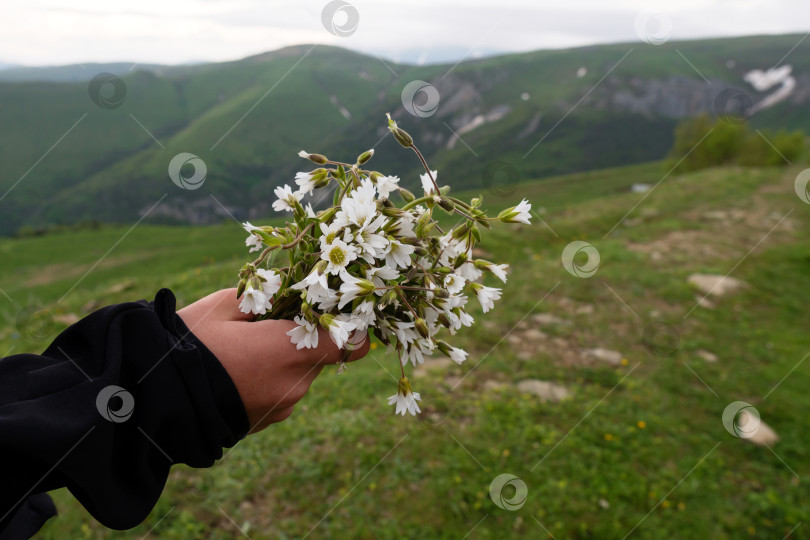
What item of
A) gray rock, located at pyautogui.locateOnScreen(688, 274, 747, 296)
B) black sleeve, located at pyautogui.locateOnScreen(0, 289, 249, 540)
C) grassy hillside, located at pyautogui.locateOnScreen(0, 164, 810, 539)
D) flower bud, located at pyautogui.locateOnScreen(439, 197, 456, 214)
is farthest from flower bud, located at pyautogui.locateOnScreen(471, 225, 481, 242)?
gray rock, located at pyautogui.locateOnScreen(688, 274, 747, 296)

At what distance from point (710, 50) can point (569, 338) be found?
232 m

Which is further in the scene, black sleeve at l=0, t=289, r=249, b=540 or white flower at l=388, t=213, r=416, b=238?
white flower at l=388, t=213, r=416, b=238

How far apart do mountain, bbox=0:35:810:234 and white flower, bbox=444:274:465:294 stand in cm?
11378

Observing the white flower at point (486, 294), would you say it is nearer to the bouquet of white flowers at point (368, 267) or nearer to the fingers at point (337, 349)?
the bouquet of white flowers at point (368, 267)

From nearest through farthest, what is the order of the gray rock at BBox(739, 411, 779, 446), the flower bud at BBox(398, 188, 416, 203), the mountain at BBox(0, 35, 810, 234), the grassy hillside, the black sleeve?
the black sleeve, the flower bud at BBox(398, 188, 416, 203), the grassy hillside, the gray rock at BBox(739, 411, 779, 446), the mountain at BBox(0, 35, 810, 234)

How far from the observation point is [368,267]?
7.26 feet

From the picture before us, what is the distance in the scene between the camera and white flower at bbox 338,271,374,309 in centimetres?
205

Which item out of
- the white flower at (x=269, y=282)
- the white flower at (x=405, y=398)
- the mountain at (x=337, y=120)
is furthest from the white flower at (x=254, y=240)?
the mountain at (x=337, y=120)

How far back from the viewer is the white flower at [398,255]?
2215mm

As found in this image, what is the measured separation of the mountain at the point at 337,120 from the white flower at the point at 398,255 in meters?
114

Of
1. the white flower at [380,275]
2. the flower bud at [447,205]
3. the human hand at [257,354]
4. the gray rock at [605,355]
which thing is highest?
the gray rock at [605,355]

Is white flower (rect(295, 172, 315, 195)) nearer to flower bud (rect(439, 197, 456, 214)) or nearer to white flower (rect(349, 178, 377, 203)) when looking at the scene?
white flower (rect(349, 178, 377, 203))

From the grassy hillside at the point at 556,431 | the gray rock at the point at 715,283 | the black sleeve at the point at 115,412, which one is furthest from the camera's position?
the gray rock at the point at 715,283

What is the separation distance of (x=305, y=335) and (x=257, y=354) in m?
0.22
